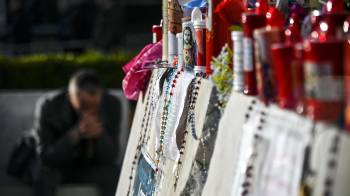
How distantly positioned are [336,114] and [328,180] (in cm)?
22

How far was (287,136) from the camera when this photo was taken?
8.95 feet

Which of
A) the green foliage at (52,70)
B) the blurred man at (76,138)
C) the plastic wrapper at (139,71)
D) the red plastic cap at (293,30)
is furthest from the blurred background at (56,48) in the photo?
the red plastic cap at (293,30)

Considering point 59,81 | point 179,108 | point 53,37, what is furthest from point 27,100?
point 179,108

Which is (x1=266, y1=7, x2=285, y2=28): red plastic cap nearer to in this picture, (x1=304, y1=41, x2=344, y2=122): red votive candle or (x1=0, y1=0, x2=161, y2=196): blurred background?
(x1=304, y1=41, x2=344, y2=122): red votive candle

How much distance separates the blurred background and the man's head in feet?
2.27

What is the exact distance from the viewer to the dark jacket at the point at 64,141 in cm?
823

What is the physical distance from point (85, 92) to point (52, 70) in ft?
9.93

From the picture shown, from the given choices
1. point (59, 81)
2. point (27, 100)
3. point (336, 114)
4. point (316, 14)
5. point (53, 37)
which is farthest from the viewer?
point (53, 37)

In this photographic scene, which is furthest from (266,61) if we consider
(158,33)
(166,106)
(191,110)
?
(158,33)

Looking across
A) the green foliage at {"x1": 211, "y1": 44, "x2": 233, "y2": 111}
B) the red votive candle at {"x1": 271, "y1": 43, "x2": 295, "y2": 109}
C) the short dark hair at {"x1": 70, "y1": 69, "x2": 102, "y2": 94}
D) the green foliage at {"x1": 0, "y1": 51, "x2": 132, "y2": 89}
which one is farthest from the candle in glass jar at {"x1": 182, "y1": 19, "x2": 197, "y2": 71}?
the green foliage at {"x1": 0, "y1": 51, "x2": 132, "y2": 89}

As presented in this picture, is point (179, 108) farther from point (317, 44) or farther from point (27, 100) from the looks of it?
point (27, 100)

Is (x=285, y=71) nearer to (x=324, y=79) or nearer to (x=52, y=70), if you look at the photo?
(x=324, y=79)

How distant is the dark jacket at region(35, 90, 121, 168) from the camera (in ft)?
27.0

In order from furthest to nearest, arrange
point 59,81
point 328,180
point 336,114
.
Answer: point 59,81, point 336,114, point 328,180
